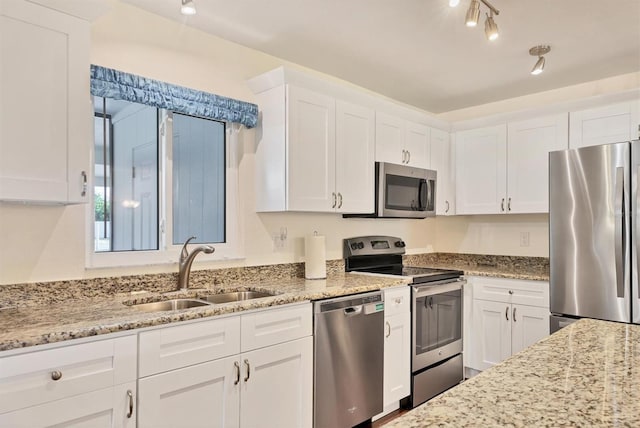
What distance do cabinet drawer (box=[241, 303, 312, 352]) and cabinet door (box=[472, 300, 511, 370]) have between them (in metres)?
1.82

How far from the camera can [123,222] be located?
246cm

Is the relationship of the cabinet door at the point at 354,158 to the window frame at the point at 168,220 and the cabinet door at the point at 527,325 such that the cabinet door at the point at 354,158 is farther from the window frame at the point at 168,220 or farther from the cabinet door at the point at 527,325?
the cabinet door at the point at 527,325

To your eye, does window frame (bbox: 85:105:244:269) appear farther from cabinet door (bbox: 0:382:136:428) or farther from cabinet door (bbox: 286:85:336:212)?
cabinet door (bbox: 0:382:136:428)

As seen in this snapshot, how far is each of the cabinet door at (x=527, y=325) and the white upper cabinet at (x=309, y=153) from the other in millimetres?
1454

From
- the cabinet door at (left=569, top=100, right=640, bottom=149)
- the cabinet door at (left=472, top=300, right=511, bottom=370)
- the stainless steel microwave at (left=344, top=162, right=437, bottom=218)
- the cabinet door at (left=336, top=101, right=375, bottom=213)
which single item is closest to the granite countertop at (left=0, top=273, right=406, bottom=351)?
the cabinet door at (left=336, top=101, right=375, bottom=213)

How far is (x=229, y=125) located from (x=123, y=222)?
0.91 metres

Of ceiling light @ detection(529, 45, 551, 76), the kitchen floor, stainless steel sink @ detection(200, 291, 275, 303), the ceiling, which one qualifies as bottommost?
the kitchen floor

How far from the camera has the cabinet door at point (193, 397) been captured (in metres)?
1.73

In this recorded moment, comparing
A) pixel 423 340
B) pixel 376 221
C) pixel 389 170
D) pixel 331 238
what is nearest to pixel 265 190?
pixel 331 238

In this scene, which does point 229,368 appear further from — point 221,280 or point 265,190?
point 265,190

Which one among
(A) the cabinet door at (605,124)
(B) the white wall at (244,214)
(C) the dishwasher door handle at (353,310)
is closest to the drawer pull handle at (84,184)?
(B) the white wall at (244,214)

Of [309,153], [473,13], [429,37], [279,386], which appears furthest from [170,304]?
[429,37]

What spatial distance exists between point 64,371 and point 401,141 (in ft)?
9.06

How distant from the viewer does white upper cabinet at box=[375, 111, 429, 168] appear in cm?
332
